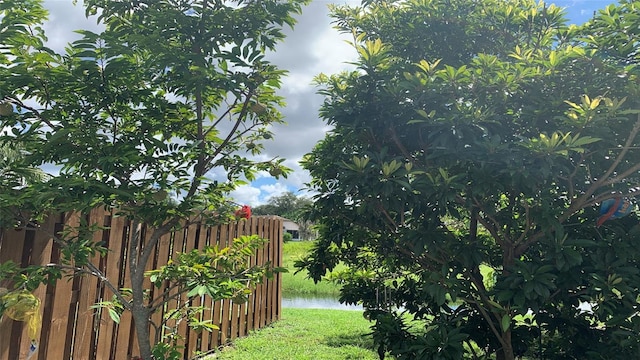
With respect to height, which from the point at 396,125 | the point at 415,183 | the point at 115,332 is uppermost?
the point at 396,125

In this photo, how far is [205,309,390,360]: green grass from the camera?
4.15m

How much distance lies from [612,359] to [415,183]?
134cm

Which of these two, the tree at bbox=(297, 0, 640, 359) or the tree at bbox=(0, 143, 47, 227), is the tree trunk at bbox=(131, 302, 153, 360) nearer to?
the tree at bbox=(0, 143, 47, 227)

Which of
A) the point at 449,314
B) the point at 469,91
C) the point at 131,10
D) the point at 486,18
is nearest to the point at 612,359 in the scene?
the point at 449,314

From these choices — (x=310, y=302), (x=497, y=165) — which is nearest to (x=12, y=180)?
(x=497, y=165)

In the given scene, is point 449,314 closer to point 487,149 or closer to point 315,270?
point 315,270

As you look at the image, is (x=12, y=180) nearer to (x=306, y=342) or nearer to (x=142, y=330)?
(x=142, y=330)

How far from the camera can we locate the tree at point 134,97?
1904 mm

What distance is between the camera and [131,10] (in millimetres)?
2219

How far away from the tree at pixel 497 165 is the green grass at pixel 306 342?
1.64 meters

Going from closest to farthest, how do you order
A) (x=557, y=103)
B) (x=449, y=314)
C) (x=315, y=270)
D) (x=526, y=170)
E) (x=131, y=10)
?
1. (x=526, y=170)
2. (x=557, y=103)
3. (x=131, y=10)
4. (x=449, y=314)
5. (x=315, y=270)

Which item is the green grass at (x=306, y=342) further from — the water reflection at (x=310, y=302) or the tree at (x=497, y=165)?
the water reflection at (x=310, y=302)

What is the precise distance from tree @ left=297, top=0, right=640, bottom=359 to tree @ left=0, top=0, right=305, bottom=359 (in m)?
0.60

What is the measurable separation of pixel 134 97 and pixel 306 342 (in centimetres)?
356
